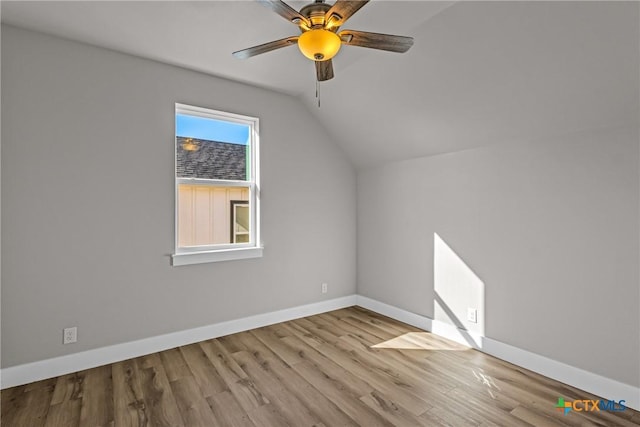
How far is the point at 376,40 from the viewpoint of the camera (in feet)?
6.00

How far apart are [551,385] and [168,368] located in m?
2.91

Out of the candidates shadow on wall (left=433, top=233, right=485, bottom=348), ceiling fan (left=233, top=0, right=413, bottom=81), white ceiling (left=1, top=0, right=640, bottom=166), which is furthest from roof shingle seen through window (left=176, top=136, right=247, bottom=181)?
shadow on wall (left=433, top=233, right=485, bottom=348)

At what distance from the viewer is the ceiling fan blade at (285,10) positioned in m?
1.54

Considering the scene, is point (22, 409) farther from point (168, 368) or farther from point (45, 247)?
point (45, 247)

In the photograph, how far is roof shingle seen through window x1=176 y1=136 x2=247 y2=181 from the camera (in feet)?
10.4

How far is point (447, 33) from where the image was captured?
2273 millimetres

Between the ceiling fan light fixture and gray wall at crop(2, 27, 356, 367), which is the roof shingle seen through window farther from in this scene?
the ceiling fan light fixture

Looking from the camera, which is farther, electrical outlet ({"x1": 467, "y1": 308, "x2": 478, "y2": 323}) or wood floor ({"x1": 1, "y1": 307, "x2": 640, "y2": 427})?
electrical outlet ({"x1": 467, "y1": 308, "x2": 478, "y2": 323})

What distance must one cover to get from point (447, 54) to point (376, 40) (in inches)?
34.3

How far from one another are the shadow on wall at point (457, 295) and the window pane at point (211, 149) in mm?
2237

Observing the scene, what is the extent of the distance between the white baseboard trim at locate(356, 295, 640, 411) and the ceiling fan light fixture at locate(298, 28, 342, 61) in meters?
2.69

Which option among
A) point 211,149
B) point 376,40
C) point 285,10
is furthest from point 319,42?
point 211,149

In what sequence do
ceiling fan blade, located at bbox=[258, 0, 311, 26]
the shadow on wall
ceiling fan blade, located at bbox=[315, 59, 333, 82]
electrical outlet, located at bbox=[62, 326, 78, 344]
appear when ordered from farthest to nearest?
the shadow on wall < electrical outlet, located at bbox=[62, 326, 78, 344] < ceiling fan blade, located at bbox=[315, 59, 333, 82] < ceiling fan blade, located at bbox=[258, 0, 311, 26]

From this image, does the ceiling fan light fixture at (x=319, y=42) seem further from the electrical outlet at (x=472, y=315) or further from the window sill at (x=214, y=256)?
the electrical outlet at (x=472, y=315)
